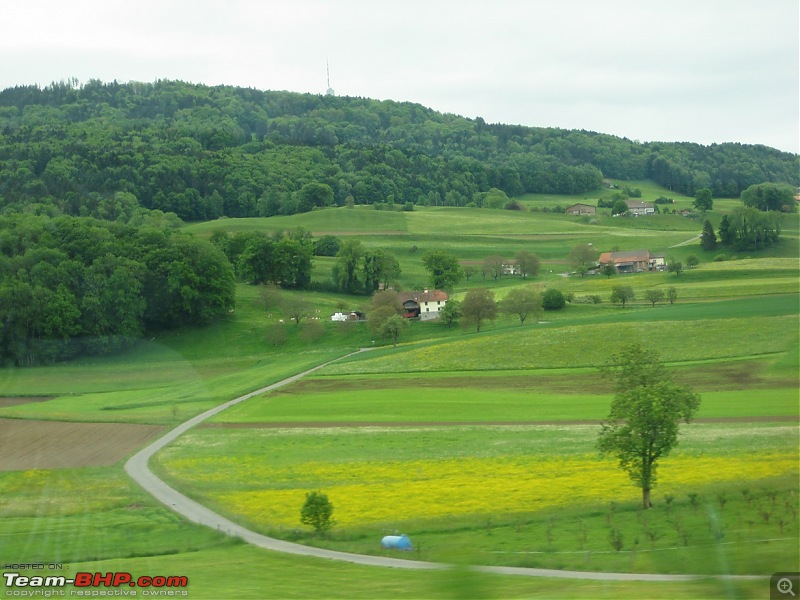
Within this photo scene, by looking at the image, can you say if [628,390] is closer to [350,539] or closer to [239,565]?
[350,539]

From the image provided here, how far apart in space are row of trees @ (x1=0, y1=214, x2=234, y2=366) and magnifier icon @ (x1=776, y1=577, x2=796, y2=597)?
5544 centimetres

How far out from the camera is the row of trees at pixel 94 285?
5700 centimetres

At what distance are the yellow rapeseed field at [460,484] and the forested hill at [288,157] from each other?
74746 mm

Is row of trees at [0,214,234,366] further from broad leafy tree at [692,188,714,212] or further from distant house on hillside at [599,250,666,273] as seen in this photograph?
broad leafy tree at [692,188,714,212]

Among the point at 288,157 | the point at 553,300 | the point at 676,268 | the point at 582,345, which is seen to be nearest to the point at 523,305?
the point at 553,300

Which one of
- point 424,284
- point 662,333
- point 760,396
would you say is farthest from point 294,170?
point 760,396

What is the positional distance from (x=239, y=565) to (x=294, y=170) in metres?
116

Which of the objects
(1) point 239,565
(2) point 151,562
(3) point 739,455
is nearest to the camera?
A: (1) point 239,565

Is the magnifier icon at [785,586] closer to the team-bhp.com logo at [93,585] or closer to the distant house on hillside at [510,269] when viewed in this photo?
the team-bhp.com logo at [93,585]

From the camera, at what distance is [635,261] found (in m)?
75.8

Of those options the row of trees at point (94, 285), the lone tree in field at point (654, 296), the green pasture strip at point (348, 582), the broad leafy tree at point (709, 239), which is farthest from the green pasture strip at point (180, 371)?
the broad leafy tree at point (709, 239)

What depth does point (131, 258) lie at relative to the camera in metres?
65.2

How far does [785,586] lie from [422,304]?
59211 mm

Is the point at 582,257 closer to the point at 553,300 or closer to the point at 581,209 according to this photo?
the point at 553,300
